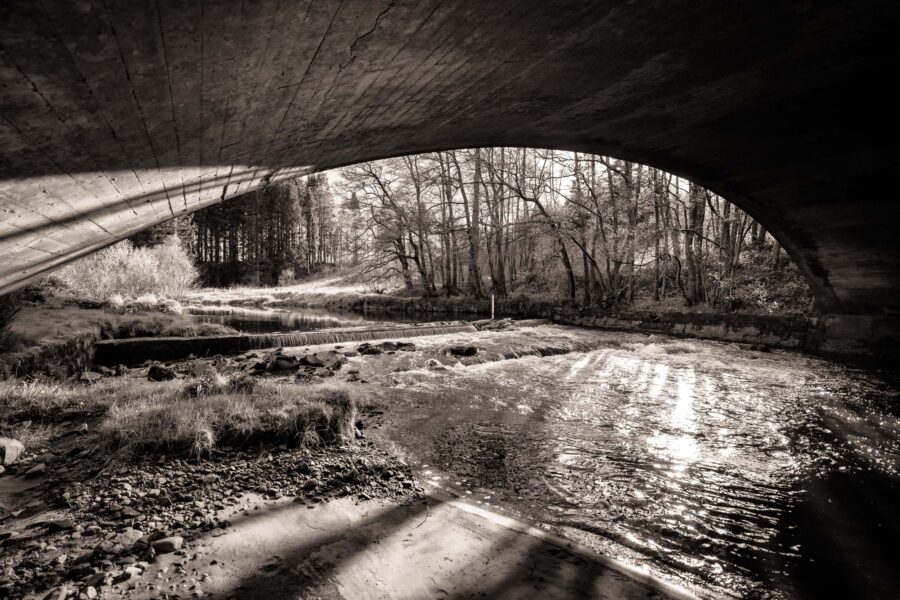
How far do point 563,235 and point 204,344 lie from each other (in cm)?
1414

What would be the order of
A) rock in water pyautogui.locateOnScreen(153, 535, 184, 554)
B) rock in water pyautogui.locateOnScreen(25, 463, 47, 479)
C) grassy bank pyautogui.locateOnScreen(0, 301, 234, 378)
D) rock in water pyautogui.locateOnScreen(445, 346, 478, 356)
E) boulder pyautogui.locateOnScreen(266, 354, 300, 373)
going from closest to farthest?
1. rock in water pyautogui.locateOnScreen(153, 535, 184, 554)
2. rock in water pyautogui.locateOnScreen(25, 463, 47, 479)
3. grassy bank pyautogui.locateOnScreen(0, 301, 234, 378)
4. boulder pyautogui.locateOnScreen(266, 354, 300, 373)
5. rock in water pyautogui.locateOnScreen(445, 346, 478, 356)

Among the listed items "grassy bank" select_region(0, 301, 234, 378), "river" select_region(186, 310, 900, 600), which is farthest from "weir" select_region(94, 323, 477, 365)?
"river" select_region(186, 310, 900, 600)

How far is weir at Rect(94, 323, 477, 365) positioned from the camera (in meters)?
8.91

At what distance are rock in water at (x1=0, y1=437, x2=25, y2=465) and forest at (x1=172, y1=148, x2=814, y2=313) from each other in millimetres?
4471

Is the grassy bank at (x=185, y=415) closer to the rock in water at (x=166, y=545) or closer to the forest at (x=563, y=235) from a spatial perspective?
the rock in water at (x=166, y=545)

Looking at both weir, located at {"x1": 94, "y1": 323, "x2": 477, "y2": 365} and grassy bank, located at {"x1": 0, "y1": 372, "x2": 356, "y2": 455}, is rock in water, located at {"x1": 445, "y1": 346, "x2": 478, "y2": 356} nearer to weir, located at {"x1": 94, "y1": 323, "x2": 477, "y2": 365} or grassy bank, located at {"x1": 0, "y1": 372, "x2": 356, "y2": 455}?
weir, located at {"x1": 94, "y1": 323, "x2": 477, "y2": 365}

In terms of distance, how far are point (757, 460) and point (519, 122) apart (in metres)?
5.31

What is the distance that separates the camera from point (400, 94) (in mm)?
4332

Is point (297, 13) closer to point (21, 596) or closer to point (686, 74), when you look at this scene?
point (21, 596)

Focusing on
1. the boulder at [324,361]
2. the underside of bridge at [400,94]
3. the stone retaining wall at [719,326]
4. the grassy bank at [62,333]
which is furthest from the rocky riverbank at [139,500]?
the stone retaining wall at [719,326]

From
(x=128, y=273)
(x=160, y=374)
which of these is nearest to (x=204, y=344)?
(x=160, y=374)

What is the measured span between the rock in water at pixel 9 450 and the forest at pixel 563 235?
4.47 m

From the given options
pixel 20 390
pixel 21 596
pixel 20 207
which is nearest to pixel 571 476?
pixel 21 596

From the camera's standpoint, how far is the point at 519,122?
20.1ft
